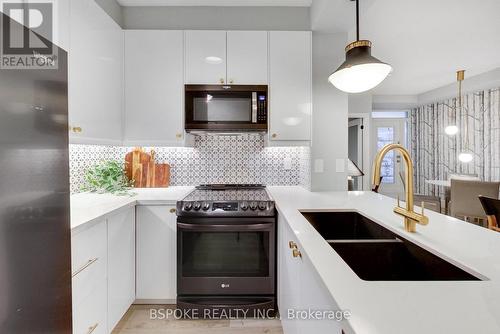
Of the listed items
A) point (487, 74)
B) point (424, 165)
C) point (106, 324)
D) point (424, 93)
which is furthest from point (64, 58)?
point (424, 165)

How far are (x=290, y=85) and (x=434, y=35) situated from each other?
6.92 feet

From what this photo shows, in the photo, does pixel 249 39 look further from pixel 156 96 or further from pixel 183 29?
pixel 156 96

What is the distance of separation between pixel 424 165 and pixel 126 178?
6.84m

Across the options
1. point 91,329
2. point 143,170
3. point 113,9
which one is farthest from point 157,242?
point 113,9

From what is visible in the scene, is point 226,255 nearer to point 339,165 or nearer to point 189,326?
point 189,326

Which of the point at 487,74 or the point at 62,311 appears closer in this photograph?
the point at 62,311

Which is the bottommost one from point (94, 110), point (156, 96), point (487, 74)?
point (94, 110)

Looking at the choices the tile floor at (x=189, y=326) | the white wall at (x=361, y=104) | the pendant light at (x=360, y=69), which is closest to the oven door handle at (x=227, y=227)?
the tile floor at (x=189, y=326)

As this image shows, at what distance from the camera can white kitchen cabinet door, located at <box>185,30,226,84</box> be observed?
7.61 feet

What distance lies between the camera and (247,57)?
7.63 ft

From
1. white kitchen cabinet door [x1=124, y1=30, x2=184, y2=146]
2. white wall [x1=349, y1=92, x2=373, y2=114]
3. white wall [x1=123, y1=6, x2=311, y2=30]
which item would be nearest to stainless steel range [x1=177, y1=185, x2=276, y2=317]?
white kitchen cabinet door [x1=124, y1=30, x2=184, y2=146]

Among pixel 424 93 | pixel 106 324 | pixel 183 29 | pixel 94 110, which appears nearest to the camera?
pixel 106 324

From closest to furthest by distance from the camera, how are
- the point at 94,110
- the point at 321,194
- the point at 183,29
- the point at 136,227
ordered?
the point at 94,110
the point at 136,227
the point at 321,194
the point at 183,29

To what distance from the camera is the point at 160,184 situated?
2.62 m
